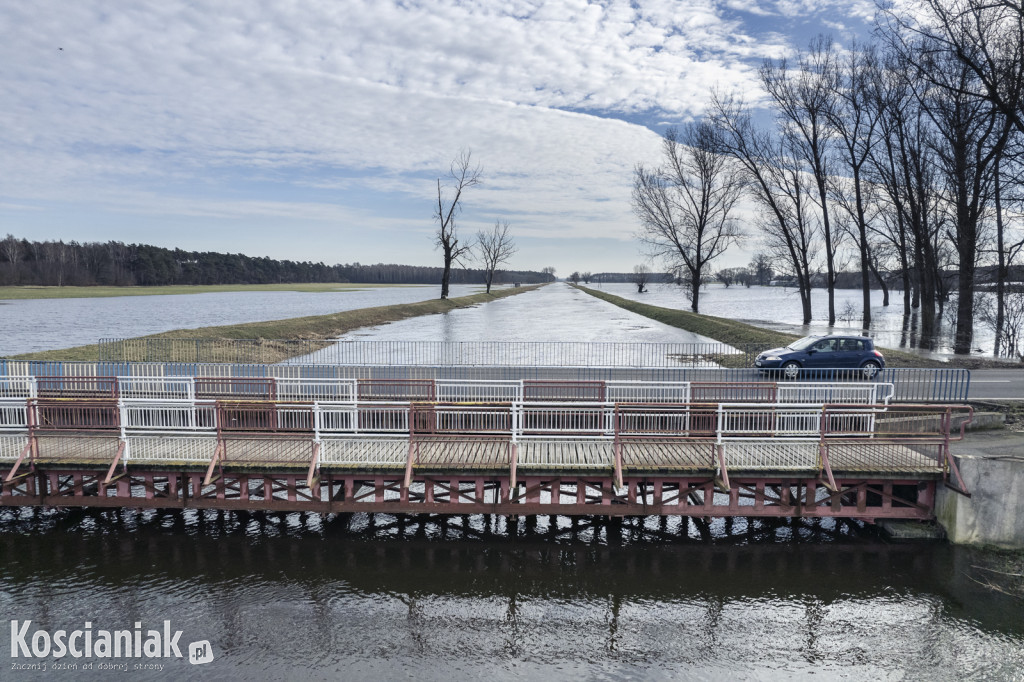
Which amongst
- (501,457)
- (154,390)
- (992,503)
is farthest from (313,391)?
(992,503)

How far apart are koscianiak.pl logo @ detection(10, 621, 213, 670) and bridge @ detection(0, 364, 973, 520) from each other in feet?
9.88

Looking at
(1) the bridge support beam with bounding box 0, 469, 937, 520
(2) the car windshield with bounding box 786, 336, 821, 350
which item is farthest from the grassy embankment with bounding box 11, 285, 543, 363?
(2) the car windshield with bounding box 786, 336, 821, 350

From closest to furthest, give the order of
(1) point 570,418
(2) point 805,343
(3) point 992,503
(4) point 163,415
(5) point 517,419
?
(3) point 992,503, (5) point 517,419, (1) point 570,418, (4) point 163,415, (2) point 805,343

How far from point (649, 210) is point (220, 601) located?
5452 cm


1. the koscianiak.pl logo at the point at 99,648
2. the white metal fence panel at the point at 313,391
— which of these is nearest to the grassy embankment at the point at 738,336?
the white metal fence panel at the point at 313,391

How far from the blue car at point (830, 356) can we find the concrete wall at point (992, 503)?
33.4 feet

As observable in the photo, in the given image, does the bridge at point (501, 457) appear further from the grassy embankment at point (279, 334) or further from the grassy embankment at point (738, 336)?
the grassy embankment at point (279, 334)

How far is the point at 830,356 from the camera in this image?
2256cm

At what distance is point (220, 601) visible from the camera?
10.5m

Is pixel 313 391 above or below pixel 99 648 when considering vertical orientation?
above

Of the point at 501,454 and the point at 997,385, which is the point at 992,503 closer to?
the point at 501,454

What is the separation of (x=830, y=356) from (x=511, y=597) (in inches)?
687

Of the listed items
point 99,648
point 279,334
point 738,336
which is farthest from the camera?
point 279,334

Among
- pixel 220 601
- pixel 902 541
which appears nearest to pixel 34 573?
pixel 220 601
